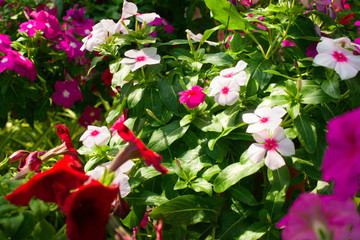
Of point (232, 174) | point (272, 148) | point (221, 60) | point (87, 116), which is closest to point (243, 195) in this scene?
point (232, 174)

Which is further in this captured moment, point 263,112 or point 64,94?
point 64,94

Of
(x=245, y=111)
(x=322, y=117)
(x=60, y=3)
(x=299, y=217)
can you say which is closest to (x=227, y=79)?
(x=245, y=111)

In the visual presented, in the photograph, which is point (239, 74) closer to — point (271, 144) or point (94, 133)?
point (271, 144)

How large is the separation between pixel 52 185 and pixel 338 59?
30.4 inches

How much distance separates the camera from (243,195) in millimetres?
1099

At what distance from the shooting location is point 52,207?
872 mm

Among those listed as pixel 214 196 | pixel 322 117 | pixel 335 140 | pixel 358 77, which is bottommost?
pixel 214 196

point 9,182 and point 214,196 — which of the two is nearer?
point 9,182

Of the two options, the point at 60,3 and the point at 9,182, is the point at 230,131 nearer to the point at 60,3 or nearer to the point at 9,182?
the point at 9,182

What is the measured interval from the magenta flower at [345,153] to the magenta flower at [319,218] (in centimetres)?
4

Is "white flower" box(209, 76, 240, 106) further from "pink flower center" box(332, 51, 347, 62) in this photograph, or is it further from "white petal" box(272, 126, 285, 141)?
"pink flower center" box(332, 51, 347, 62)

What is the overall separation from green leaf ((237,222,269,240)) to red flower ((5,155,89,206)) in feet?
1.55

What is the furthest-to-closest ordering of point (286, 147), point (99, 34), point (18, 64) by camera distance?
point (18, 64), point (99, 34), point (286, 147)

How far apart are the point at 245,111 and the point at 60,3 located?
1421 millimetres
